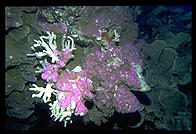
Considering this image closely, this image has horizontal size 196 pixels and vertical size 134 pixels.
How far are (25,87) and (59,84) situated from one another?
106cm

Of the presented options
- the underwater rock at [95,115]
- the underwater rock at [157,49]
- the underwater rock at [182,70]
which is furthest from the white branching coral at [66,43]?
the underwater rock at [182,70]

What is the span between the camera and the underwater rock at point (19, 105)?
346cm

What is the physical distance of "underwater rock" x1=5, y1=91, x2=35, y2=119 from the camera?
3.46 m

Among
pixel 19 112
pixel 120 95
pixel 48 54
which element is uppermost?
pixel 48 54

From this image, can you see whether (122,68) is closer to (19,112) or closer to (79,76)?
(79,76)

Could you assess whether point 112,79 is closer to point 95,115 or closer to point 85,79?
point 85,79

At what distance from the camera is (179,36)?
4.79 meters

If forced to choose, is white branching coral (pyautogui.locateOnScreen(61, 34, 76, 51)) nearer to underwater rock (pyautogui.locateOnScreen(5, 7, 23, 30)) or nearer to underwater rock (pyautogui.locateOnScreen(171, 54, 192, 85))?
underwater rock (pyautogui.locateOnScreen(5, 7, 23, 30))

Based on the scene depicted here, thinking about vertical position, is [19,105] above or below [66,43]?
below

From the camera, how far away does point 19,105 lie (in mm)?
3506

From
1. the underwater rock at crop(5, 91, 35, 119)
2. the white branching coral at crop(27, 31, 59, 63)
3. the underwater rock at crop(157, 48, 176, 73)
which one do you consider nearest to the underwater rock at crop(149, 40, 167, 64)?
the underwater rock at crop(157, 48, 176, 73)

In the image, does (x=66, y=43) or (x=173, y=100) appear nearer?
(x=66, y=43)

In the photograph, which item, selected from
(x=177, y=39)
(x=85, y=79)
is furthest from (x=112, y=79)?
(x=177, y=39)

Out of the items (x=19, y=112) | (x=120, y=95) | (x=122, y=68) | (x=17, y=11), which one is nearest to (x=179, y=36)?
(x=122, y=68)
